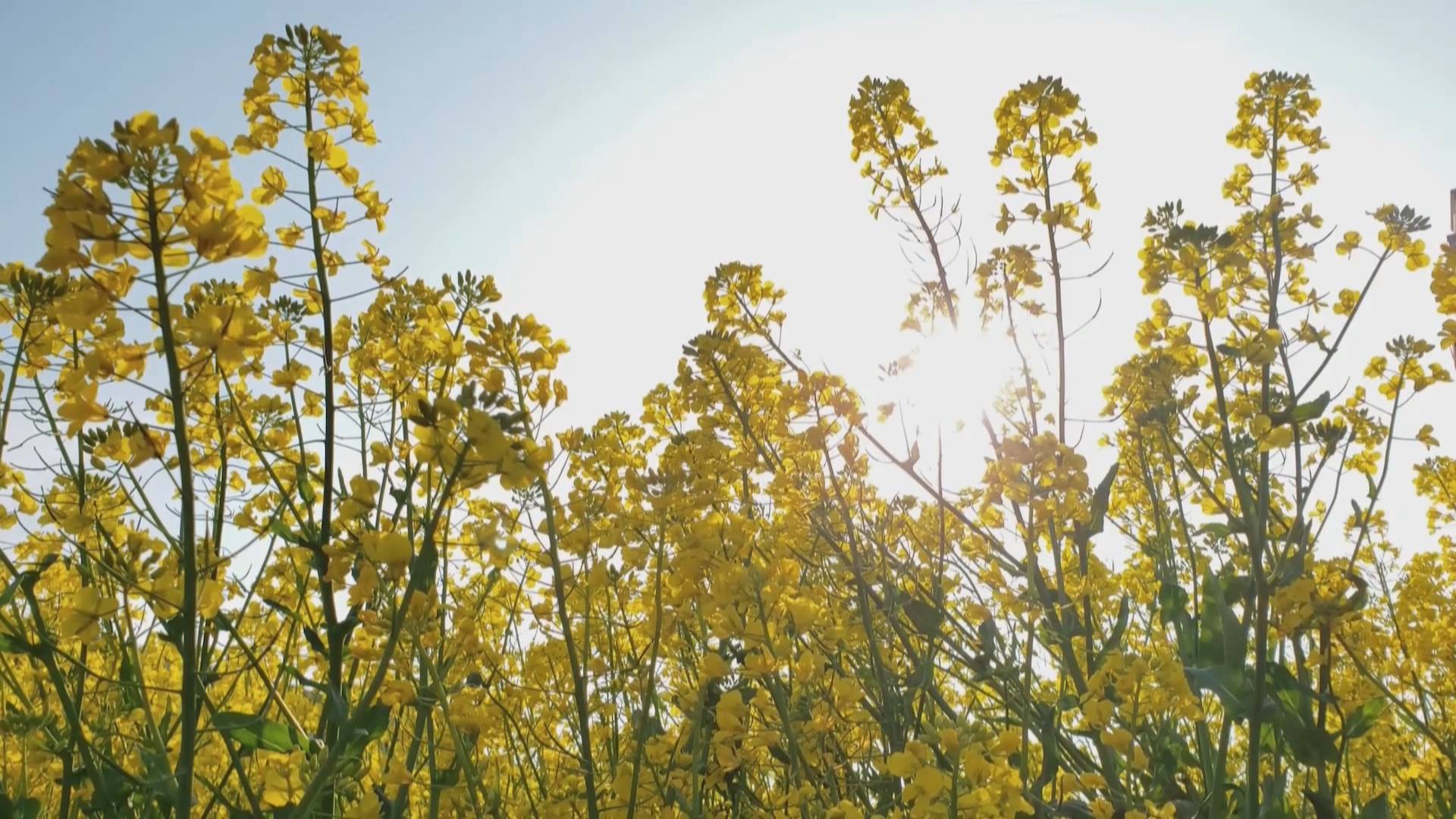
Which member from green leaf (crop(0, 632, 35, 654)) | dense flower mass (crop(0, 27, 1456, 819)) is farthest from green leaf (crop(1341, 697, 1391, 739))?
green leaf (crop(0, 632, 35, 654))

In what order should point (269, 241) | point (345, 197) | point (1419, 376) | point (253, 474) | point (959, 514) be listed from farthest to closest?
point (1419, 376), point (959, 514), point (253, 474), point (345, 197), point (269, 241)

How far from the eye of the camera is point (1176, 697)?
2141mm

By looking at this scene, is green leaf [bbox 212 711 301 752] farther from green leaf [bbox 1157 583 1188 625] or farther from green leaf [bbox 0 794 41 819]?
green leaf [bbox 1157 583 1188 625]

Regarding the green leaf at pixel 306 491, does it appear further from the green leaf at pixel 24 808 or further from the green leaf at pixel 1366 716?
the green leaf at pixel 1366 716

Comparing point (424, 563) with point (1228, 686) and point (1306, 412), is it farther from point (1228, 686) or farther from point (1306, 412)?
point (1306, 412)

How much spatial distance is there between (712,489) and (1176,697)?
1178 millimetres

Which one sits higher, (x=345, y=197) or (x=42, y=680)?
(x=345, y=197)

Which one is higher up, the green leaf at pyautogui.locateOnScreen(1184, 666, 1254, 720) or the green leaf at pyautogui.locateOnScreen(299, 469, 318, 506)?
the green leaf at pyautogui.locateOnScreen(299, 469, 318, 506)

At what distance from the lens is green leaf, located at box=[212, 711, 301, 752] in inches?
60.1

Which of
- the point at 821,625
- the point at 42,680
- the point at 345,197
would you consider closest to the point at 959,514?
the point at 821,625

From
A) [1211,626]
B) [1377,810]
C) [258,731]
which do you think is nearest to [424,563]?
[258,731]

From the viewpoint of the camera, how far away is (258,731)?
1.61 m

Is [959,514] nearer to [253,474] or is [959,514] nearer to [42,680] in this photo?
[253,474]

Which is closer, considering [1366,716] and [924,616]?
[1366,716]
